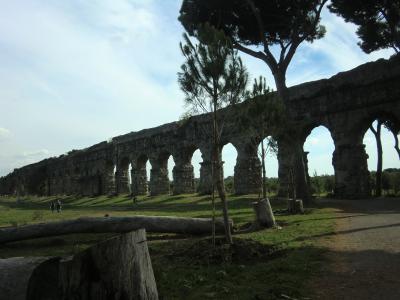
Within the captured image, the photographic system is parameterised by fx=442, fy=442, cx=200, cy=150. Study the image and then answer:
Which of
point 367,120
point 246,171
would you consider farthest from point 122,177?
point 367,120

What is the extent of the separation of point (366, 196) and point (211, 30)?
612 inches

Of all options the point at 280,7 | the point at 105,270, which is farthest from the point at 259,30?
the point at 105,270

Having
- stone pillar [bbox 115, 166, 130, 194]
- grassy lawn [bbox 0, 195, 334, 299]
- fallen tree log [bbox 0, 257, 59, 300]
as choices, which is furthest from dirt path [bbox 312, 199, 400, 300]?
stone pillar [bbox 115, 166, 130, 194]

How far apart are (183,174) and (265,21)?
13.5 m

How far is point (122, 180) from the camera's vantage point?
36906 mm

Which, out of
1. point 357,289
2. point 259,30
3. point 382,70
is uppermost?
point 259,30

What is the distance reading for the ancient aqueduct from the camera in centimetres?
1998

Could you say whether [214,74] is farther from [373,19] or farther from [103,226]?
[373,19]

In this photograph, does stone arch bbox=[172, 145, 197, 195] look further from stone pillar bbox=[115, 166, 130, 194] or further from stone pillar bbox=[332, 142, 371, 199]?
stone pillar bbox=[332, 142, 371, 199]

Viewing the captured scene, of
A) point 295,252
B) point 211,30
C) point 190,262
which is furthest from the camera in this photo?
point 211,30

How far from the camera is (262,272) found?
19.0 feet

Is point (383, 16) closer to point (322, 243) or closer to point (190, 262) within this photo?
point (322, 243)

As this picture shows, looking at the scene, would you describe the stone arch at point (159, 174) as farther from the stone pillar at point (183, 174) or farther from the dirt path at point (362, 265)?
the dirt path at point (362, 265)

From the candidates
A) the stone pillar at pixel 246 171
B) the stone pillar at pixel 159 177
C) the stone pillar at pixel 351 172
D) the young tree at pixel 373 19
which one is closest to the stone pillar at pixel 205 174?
the stone pillar at pixel 246 171
